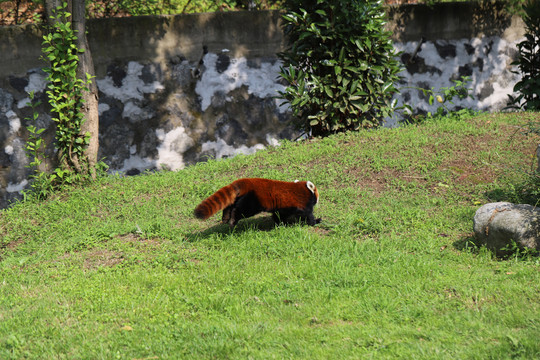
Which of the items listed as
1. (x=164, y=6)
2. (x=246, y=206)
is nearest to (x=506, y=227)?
(x=246, y=206)

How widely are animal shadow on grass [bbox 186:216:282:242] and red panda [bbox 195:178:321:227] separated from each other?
0.15 metres

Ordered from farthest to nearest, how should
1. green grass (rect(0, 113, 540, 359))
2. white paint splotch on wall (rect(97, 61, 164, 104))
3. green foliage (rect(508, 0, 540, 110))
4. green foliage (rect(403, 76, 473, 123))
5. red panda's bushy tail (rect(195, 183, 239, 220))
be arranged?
green foliage (rect(508, 0, 540, 110)) → green foliage (rect(403, 76, 473, 123)) → white paint splotch on wall (rect(97, 61, 164, 104)) → red panda's bushy tail (rect(195, 183, 239, 220)) → green grass (rect(0, 113, 540, 359))

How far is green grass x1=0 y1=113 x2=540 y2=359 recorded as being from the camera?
3764 millimetres

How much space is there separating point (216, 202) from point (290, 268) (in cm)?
90

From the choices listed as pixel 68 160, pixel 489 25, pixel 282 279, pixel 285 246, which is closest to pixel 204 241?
pixel 285 246

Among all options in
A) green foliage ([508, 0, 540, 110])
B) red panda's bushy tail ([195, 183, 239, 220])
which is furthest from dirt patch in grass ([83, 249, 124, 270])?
green foliage ([508, 0, 540, 110])

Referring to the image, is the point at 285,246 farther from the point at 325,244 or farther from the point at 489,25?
the point at 489,25

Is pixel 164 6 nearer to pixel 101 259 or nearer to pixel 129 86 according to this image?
pixel 129 86

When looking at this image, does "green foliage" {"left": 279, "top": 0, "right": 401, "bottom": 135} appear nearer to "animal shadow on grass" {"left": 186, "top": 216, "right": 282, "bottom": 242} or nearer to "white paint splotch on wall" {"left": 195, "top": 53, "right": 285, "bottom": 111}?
"white paint splotch on wall" {"left": 195, "top": 53, "right": 285, "bottom": 111}

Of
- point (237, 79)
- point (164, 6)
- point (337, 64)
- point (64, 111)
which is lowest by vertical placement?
point (64, 111)

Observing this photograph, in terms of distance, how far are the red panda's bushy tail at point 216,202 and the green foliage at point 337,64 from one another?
3192 millimetres

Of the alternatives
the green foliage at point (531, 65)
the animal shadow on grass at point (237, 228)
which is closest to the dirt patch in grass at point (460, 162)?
the animal shadow on grass at point (237, 228)

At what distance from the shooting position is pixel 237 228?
5.82m

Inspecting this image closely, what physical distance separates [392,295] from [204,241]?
2015 mm
